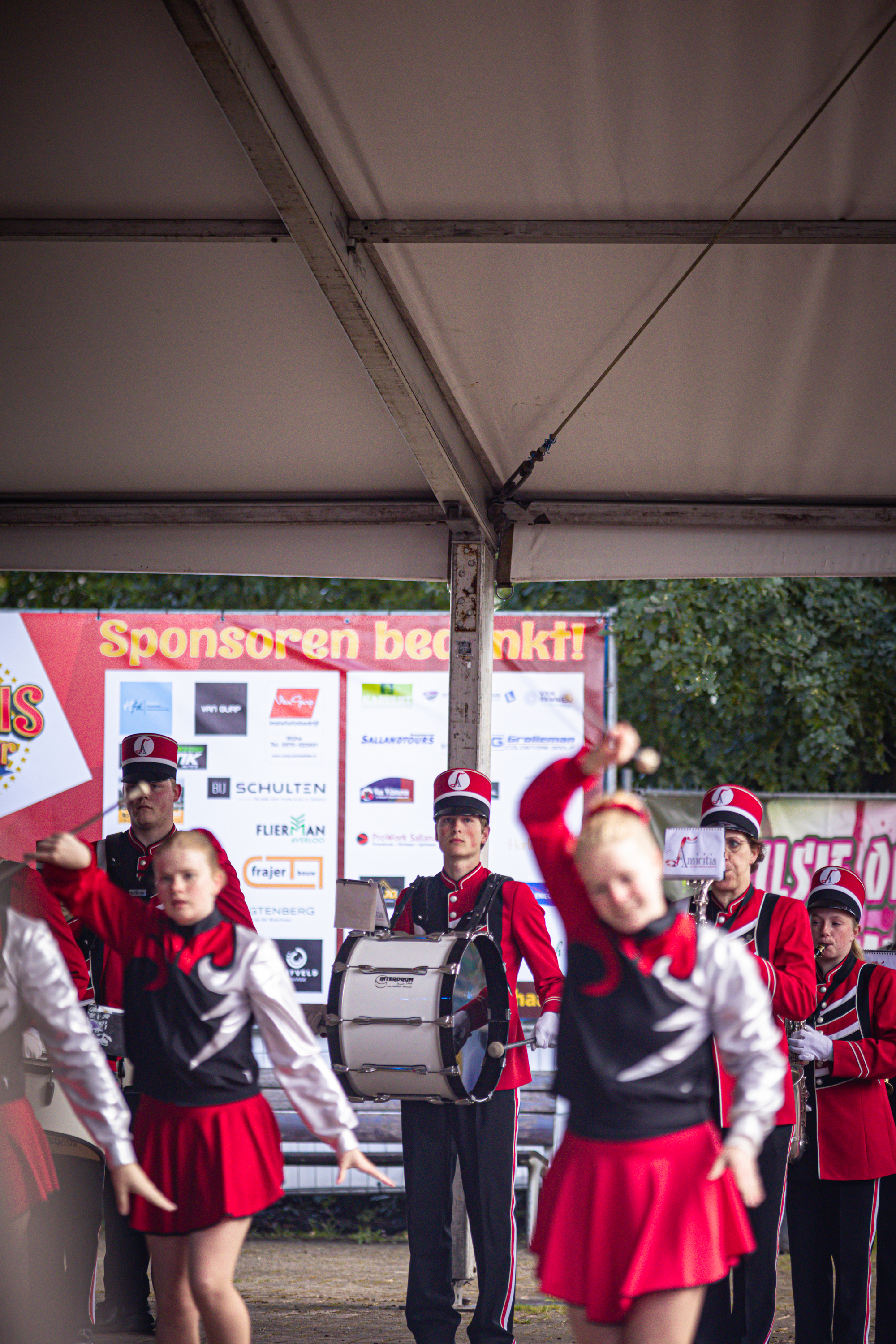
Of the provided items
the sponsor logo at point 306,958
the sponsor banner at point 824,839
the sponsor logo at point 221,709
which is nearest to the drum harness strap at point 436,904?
Result: the sponsor logo at point 306,958

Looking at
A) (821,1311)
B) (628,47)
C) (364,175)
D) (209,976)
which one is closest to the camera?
(209,976)

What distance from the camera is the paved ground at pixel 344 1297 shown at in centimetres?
547

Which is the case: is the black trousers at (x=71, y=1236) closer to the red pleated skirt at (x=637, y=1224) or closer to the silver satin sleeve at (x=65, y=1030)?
the silver satin sleeve at (x=65, y=1030)

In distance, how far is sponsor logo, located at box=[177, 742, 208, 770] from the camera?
785 centimetres

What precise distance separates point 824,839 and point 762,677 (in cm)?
386

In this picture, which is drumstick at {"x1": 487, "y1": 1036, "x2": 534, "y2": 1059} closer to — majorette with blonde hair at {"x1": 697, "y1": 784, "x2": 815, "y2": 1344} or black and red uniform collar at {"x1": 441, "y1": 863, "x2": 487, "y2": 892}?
black and red uniform collar at {"x1": 441, "y1": 863, "x2": 487, "y2": 892}

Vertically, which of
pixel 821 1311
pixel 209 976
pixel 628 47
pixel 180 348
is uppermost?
pixel 628 47

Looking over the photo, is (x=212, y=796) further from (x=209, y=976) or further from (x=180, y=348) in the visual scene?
(x=209, y=976)

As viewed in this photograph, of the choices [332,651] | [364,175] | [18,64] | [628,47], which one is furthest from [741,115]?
[332,651]

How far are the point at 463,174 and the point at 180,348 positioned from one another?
141 centimetres

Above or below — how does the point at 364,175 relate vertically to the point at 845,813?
above

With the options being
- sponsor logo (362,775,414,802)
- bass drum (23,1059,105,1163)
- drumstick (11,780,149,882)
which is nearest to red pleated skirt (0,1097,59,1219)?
drumstick (11,780,149,882)

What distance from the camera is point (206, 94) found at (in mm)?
3723

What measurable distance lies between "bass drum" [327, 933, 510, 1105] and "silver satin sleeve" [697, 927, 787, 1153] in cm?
169
